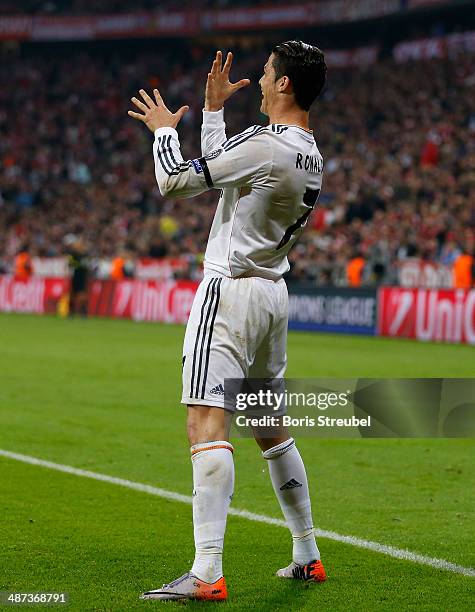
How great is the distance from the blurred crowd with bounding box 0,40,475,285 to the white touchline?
57.6ft

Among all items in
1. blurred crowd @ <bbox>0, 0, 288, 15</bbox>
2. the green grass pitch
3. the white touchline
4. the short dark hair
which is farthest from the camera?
blurred crowd @ <bbox>0, 0, 288, 15</bbox>

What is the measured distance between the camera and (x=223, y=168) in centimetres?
493

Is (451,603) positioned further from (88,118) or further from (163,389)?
(88,118)

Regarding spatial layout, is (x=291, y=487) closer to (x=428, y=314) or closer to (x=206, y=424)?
(x=206, y=424)

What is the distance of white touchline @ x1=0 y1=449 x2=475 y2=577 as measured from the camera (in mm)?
5801

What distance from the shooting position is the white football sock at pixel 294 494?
5375mm

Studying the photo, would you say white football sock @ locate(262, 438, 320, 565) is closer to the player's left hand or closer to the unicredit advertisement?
the player's left hand

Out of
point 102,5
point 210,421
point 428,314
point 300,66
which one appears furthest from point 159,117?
point 102,5

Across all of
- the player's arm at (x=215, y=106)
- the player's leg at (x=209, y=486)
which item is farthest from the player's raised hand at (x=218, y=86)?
the player's leg at (x=209, y=486)

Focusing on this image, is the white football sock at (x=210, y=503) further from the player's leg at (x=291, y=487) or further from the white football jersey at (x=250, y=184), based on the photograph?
the white football jersey at (x=250, y=184)

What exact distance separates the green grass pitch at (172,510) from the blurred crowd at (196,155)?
50.2 feet

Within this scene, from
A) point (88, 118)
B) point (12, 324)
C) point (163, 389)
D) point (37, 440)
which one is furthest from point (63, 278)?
point (37, 440)

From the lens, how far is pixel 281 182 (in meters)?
5.09

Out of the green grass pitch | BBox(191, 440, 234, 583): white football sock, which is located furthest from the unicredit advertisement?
BBox(191, 440, 234, 583): white football sock
